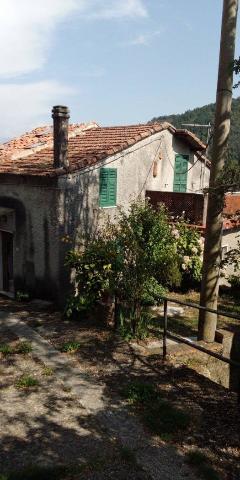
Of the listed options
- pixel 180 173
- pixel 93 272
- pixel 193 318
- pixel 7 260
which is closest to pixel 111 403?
pixel 93 272

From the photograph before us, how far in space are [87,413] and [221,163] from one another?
5.09 metres

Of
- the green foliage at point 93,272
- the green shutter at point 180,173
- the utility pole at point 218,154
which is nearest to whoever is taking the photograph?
the utility pole at point 218,154

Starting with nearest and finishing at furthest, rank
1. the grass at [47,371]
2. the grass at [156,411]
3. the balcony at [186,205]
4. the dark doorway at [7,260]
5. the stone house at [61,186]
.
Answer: the grass at [156,411], the grass at [47,371], the stone house at [61,186], the balcony at [186,205], the dark doorway at [7,260]

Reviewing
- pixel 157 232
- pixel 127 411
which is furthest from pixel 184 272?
pixel 127 411

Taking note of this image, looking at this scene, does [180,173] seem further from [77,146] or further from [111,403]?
[111,403]

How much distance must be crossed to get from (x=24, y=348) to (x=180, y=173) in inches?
400

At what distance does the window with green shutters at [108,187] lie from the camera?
11867 mm

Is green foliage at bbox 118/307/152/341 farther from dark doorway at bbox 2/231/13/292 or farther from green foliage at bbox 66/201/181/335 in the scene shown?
dark doorway at bbox 2/231/13/292

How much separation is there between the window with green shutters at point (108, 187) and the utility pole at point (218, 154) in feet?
14.3

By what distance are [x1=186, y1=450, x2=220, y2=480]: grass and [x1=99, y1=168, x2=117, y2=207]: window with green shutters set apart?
26.6 ft

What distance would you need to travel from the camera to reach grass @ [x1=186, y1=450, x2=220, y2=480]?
433cm

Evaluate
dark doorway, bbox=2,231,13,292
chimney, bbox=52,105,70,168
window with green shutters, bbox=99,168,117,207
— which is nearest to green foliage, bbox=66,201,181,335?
chimney, bbox=52,105,70,168

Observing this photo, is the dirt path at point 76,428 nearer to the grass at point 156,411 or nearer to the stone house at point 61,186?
the grass at point 156,411

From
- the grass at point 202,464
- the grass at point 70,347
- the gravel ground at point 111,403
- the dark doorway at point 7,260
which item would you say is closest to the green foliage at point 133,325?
the gravel ground at point 111,403
